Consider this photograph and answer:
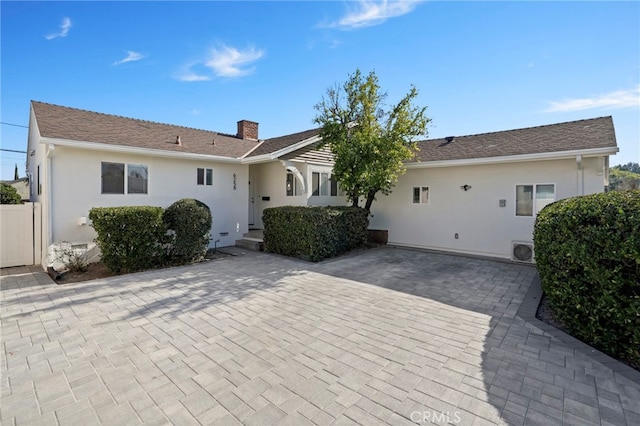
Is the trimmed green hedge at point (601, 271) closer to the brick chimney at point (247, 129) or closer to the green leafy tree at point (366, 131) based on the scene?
the green leafy tree at point (366, 131)


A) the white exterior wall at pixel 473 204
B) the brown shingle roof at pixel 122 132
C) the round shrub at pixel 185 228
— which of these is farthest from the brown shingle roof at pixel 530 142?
the brown shingle roof at pixel 122 132

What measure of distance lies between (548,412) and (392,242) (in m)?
9.47

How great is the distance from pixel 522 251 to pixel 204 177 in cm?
1075

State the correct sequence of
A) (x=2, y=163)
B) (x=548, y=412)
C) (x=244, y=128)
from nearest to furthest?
1. (x=548, y=412)
2. (x=244, y=128)
3. (x=2, y=163)

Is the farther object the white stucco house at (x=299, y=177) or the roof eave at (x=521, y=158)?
the white stucco house at (x=299, y=177)

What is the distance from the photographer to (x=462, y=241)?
10.3 m

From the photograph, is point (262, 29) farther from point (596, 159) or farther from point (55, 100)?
point (596, 159)

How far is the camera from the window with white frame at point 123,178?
28.6 feet

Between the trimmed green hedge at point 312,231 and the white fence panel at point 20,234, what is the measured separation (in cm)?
645

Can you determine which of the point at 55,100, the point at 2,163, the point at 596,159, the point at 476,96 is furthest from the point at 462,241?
the point at 2,163

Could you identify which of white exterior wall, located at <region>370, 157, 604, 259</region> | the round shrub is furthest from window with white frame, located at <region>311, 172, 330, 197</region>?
the round shrub

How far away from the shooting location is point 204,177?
10.9m

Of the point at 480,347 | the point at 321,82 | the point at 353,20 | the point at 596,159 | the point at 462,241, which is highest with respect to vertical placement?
the point at 353,20

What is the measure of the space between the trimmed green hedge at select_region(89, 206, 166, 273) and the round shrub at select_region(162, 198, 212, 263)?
1.50ft
